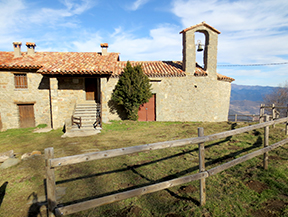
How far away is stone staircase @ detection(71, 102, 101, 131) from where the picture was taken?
1171cm

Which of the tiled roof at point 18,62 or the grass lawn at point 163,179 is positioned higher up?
the tiled roof at point 18,62

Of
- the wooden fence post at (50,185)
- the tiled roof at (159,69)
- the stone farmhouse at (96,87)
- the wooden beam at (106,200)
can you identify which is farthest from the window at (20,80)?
the wooden beam at (106,200)

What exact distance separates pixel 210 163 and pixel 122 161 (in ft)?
9.63

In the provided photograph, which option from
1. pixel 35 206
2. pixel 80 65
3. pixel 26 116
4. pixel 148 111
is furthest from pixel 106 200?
pixel 26 116

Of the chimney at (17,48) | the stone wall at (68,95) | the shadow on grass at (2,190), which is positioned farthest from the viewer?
the chimney at (17,48)

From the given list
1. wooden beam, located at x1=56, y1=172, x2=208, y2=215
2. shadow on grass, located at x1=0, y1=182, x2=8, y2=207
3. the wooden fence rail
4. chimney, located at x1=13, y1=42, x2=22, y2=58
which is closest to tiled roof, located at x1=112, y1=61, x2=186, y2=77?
the wooden fence rail

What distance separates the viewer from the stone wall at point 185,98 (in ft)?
50.1

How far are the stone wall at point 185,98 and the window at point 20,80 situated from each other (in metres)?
6.88

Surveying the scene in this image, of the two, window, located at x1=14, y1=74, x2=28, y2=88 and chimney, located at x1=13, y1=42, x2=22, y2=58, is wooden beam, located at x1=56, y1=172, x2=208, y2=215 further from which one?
chimney, located at x1=13, y1=42, x2=22, y2=58

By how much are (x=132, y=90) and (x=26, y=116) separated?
9.38 metres

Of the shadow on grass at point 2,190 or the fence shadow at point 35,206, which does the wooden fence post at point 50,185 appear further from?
the shadow on grass at point 2,190

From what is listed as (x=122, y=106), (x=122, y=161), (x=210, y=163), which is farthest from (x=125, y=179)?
(x=122, y=106)

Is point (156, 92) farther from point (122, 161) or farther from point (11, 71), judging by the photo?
point (11, 71)

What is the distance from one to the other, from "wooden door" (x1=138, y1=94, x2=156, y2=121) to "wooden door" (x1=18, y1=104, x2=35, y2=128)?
9.30m
